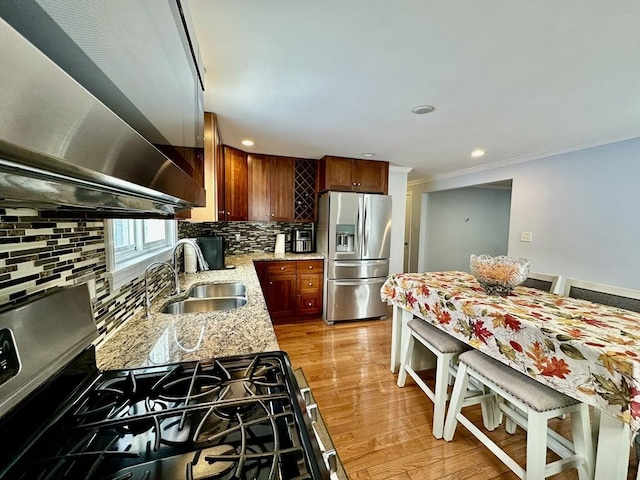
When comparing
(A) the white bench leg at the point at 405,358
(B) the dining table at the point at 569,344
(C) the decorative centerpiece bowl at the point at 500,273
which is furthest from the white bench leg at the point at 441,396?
(C) the decorative centerpiece bowl at the point at 500,273

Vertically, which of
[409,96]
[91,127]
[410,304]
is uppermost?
[409,96]

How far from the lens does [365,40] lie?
1249 mm

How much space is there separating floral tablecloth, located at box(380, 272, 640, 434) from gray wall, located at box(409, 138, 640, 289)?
1617 mm

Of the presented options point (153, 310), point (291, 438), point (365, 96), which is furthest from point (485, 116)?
point (153, 310)

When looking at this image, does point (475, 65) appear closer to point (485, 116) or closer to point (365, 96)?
point (365, 96)

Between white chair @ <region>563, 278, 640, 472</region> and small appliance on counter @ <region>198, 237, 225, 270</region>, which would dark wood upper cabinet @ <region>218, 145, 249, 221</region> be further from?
white chair @ <region>563, 278, 640, 472</region>

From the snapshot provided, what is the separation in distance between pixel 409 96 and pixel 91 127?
194cm

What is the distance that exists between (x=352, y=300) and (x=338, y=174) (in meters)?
1.67

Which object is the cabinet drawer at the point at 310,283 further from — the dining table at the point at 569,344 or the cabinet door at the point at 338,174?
the dining table at the point at 569,344

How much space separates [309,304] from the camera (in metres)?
3.50

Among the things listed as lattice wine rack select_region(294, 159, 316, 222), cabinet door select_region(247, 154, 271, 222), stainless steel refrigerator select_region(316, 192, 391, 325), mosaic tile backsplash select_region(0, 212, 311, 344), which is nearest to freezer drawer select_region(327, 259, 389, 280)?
stainless steel refrigerator select_region(316, 192, 391, 325)

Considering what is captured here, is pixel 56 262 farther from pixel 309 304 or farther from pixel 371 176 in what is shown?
pixel 371 176

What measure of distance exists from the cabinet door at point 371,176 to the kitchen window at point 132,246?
90.8 inches

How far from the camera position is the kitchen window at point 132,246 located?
41.5 inches
